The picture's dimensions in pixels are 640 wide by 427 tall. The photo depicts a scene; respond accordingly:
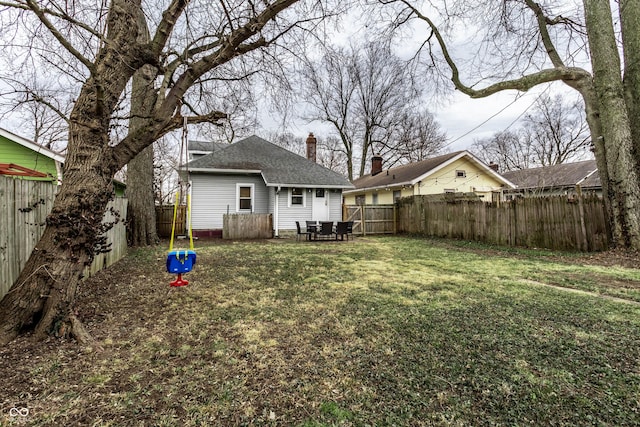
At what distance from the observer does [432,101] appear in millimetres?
13172

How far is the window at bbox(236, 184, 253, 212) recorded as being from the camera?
14.9 m

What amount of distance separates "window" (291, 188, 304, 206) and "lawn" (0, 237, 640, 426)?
388 inches

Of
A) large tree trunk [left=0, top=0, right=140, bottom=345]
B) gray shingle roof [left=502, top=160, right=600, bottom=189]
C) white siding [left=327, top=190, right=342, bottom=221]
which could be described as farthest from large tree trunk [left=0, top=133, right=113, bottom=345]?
gray shingle roof [left=502, top=160, right=600, bottom=189]

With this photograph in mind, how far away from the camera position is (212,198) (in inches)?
566

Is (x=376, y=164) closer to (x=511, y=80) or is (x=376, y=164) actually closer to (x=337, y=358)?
(x=511, y=80)

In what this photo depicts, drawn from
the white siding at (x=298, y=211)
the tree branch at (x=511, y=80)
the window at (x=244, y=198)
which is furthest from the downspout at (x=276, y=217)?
the tree branch at (x=511, y=80)

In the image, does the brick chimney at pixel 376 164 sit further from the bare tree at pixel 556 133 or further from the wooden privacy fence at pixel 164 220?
the wooden privacy fence at pixel 164 220

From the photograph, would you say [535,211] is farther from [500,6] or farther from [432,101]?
[500,6]

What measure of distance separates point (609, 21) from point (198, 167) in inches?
603

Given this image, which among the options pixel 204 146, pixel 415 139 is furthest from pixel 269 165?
pixel 415 139

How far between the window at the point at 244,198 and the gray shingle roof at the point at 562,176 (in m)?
18.8

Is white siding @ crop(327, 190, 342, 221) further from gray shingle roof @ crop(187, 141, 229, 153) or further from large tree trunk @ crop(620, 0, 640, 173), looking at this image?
large tree trunk @ crop(620, 0, 640, 173)

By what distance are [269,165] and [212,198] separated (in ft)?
10.8

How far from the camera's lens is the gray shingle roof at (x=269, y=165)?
46.7 ft
